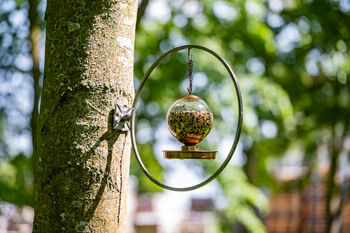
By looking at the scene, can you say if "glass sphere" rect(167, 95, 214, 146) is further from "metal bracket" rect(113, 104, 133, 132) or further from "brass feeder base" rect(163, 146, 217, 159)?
"metal bracket" rect(113, 104, 133, 132)

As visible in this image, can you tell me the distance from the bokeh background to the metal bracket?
1789 mm

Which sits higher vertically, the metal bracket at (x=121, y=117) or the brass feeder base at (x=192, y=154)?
the metal bracket at (x=121, y=117)

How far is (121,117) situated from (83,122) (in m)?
0.16

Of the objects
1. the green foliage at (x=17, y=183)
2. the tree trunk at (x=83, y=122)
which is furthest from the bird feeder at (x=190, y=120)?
the green foliage at (x=17, y=183)

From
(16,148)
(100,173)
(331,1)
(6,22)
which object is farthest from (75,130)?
(331,1)

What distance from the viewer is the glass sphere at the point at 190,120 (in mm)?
2088

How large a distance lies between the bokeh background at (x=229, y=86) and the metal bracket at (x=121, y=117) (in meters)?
1.79

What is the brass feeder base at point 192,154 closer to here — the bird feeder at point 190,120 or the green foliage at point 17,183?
the bird feeder at point 190,120

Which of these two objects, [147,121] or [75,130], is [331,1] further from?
[75,130]

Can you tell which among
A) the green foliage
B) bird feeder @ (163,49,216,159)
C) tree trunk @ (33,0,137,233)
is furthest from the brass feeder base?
the green foliage

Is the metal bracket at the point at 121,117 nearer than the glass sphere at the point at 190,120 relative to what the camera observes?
Yes

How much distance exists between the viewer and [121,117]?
→ 1825 millimetres

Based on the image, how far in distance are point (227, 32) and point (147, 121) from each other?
73.8 inches

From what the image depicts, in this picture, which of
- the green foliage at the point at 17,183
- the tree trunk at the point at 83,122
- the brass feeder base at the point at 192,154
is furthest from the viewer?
the green foliage at the point at 17,183
